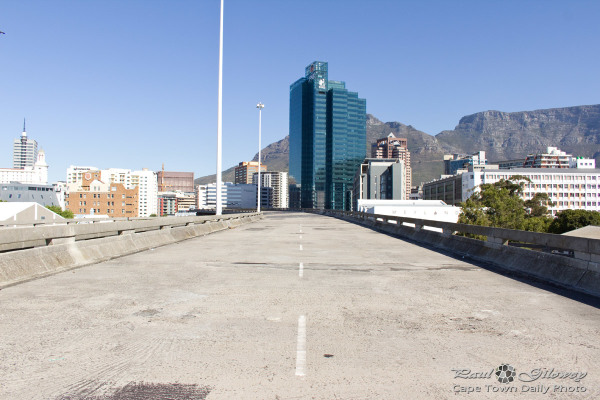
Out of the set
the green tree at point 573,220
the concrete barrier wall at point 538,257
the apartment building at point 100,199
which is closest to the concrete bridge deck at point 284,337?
the concrete barrier wall at point 538,257

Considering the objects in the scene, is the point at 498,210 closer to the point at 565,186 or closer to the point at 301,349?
the point at 301,349

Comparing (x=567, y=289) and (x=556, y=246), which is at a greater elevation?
(x=556, y=246)

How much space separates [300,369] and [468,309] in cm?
373

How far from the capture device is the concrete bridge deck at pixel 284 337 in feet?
13.1

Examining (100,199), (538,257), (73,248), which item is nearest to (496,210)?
(538,257)

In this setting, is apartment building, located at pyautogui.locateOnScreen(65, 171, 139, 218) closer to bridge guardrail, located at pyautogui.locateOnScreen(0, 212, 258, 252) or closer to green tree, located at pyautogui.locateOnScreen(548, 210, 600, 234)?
green tree, located at pyautogui.locateOnScreen(548, 210, 600, 234)

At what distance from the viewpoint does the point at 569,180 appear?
187625mm

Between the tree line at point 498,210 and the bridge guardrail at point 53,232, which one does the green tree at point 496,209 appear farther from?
the bridge guardrail at point 53,232

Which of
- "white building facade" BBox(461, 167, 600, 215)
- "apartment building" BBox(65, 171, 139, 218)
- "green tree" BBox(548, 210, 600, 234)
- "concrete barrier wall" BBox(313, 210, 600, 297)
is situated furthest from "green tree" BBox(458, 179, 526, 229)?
"apartment building" BBox(65, 171, 139, 218)

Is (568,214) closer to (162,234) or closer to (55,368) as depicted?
(162,234)

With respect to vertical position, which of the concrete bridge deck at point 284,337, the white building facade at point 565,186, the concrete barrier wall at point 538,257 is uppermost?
the white building facade at point 565,186

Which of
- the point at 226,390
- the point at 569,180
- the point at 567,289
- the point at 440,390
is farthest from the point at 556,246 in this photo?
the point at 569,180

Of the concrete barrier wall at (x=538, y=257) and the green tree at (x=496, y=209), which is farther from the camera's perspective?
the green tree at (x=496, y=209)

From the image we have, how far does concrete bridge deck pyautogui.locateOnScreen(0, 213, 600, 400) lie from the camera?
400 cm
